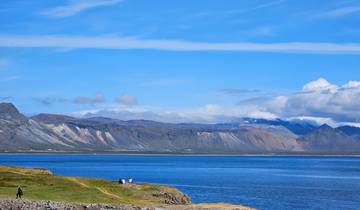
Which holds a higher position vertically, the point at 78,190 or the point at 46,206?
the point at 78,190

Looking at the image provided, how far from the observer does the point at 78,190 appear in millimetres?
85312

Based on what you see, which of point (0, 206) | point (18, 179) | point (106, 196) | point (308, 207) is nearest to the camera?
point (0, 206)

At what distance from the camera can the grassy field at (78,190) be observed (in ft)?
261

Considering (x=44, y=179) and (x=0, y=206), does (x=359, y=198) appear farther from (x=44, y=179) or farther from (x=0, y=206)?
(x=0, y=206)

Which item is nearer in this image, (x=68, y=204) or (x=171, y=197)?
(x=68, y=204)

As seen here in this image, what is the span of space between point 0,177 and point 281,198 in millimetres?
59453

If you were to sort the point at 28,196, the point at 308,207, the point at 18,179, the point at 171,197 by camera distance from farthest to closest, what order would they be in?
the point at 308,207 < the point at 171,197 < the point at 18,179 < the point at 28,196

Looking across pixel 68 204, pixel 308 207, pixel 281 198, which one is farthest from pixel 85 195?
pixel 281 198

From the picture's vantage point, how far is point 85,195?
81.6 m

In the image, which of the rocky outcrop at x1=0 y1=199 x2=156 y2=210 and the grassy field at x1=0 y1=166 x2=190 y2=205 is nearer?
the rocky outcrop at x1=0 y1=199 x2=156 y2=210

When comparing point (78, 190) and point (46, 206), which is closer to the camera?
point (46, 206)

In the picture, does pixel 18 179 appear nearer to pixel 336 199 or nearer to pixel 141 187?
pixel 141 187

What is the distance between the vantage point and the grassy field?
7969 cm

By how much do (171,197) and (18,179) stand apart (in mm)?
23373
